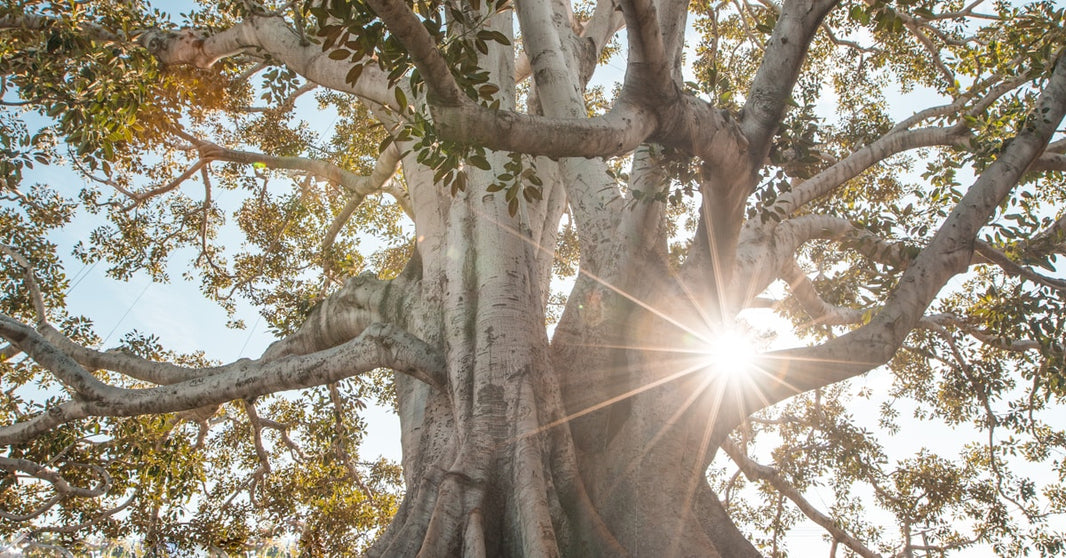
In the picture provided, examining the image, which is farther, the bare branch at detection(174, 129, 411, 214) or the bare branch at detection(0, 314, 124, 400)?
the bare branch at detection(174, 129, 411, 214)

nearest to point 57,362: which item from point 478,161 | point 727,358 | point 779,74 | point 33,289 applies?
point 33,289

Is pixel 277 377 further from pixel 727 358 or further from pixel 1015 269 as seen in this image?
pixel 1015 269

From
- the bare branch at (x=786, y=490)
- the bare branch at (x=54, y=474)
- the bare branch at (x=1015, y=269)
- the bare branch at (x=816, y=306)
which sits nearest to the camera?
the bare branch at (x=1015, y=269)

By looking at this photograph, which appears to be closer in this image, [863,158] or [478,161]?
[478,161]

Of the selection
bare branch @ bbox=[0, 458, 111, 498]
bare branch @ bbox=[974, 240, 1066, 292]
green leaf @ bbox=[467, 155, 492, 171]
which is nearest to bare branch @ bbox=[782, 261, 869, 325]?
bare branch @ bbox=[974, 240, 1066, 292]

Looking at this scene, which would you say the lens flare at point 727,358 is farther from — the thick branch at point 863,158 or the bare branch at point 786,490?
the bare branch at point 786,490

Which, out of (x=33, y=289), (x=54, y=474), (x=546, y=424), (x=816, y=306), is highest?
(x=816, y=306)

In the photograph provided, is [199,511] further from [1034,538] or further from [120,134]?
[1034,538]

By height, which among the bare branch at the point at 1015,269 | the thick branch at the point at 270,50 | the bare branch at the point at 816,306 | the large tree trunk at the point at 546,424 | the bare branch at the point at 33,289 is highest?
the thick branch at the point at 270,50

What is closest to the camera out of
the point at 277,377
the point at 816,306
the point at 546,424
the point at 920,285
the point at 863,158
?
the point at 920,285

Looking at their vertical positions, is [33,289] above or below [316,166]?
below

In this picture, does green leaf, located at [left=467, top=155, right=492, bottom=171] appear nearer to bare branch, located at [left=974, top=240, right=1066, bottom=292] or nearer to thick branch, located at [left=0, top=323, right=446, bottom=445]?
thick branch, located at [left=0, top=323, right=446, bottom=445]

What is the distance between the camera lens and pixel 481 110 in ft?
6.32

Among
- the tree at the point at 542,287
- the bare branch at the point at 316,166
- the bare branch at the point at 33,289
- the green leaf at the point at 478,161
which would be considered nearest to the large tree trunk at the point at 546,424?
the tree at the point at 542,287
